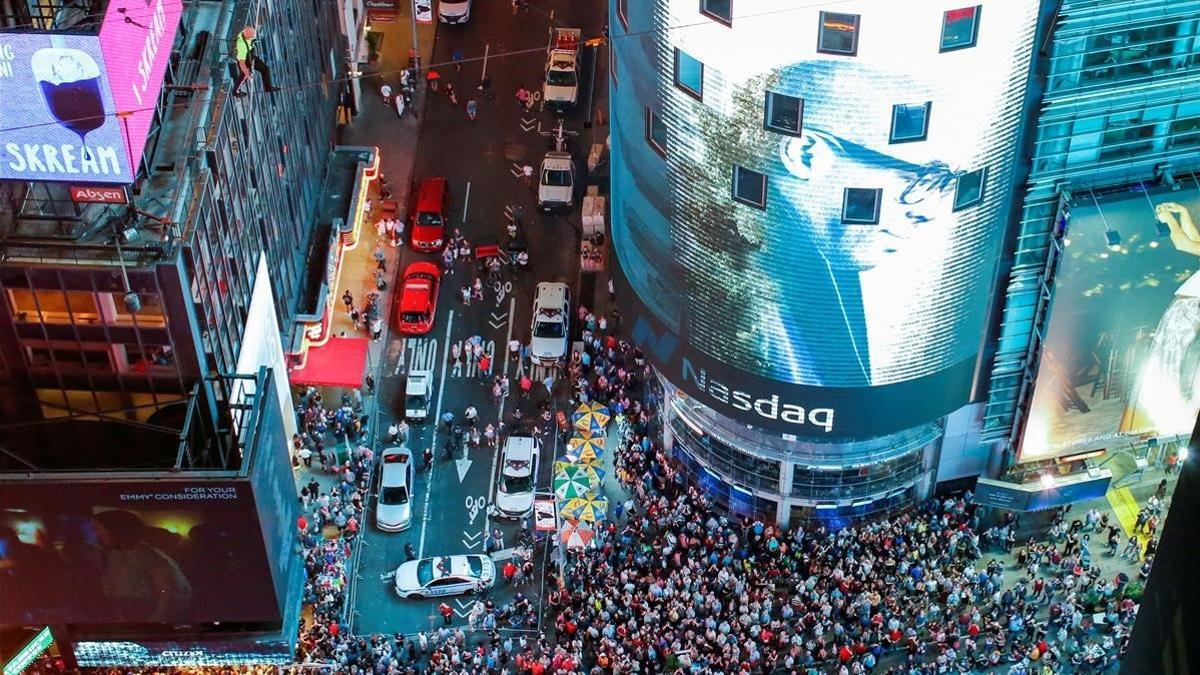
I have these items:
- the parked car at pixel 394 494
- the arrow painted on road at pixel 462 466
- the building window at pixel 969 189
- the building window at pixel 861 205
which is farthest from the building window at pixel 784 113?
the parked car at pixel 394 494

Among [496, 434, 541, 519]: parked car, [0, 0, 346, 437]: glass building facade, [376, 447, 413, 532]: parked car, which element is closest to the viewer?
[0, 0, 346, 437]: glass building facade

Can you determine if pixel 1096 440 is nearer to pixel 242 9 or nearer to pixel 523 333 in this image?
pixel 523 333

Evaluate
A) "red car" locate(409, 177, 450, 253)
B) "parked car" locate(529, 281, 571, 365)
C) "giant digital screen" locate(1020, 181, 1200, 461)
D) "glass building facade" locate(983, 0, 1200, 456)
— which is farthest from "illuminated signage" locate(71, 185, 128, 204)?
"giant digital screen" locate(1020, 181, 1200, 461)

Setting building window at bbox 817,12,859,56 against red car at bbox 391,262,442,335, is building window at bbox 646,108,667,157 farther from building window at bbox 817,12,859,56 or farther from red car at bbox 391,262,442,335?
red car at bbox 391,262,442,335

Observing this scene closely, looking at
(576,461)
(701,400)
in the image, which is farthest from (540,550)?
(701,400)

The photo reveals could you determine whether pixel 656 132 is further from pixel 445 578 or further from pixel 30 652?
pixel 30 652

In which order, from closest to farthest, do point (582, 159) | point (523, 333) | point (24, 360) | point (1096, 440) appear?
point (24, 360) → point (1096, 440) → point (523, 333) → point (582, 159)
